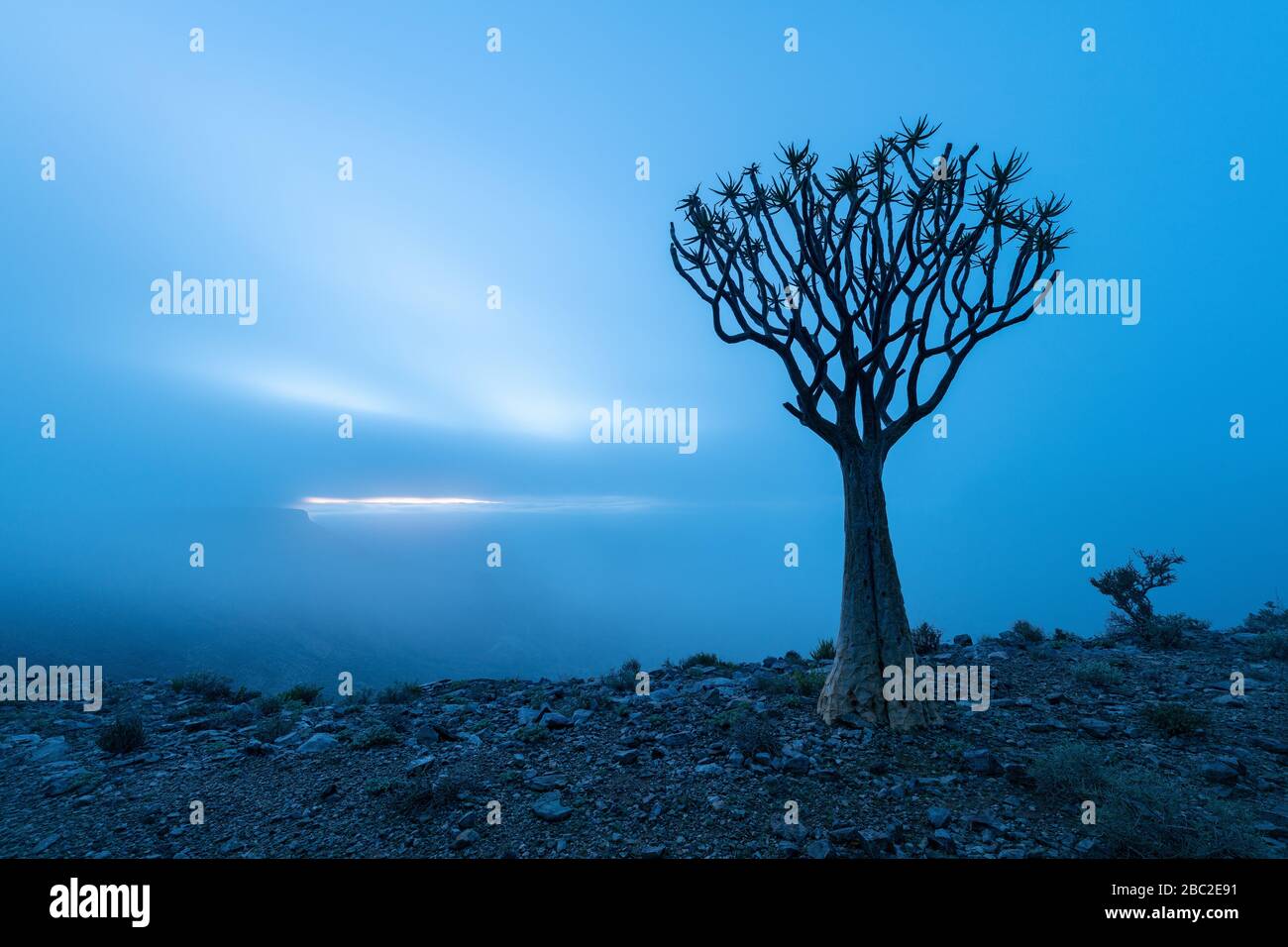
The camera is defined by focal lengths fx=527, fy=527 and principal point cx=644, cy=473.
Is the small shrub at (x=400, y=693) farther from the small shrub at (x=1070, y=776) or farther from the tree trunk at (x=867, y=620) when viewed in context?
the small shrub at (x=1070, y=776)

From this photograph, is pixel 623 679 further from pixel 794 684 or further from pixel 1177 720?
pixel 1177 720

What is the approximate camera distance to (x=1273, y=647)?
437 inches

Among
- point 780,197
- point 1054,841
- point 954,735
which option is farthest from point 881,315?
point 1054,841

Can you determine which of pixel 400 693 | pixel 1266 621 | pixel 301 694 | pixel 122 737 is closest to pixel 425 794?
pixel 400 693

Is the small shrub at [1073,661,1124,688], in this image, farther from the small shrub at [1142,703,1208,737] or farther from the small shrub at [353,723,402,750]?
the small shrub at [353,723,402,750]

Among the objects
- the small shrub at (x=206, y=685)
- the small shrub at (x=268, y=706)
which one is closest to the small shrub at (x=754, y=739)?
the small shrub at (x=268, y=706)

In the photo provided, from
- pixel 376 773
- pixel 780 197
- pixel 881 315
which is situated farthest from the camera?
→ pixel 780 197

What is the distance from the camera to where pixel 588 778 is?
21.6 ft

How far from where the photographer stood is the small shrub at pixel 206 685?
443 inches

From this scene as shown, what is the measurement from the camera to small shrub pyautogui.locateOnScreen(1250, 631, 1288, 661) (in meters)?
10.9

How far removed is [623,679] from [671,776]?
480 centimetres

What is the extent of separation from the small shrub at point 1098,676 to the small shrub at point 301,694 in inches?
594
